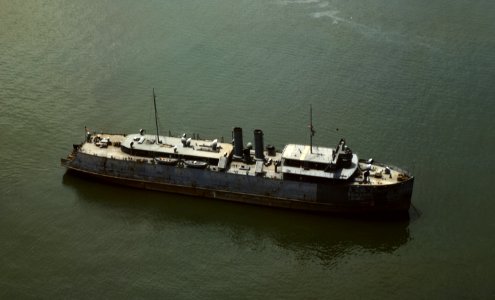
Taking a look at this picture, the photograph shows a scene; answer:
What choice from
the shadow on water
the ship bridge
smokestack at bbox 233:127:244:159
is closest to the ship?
the ship bridge

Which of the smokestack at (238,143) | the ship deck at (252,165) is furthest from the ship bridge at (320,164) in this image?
the smokestack at (238,143)

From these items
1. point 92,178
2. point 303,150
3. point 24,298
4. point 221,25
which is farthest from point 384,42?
point 24,298

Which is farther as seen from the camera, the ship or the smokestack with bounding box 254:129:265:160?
the smokestack with bounding box 254:129:265:160

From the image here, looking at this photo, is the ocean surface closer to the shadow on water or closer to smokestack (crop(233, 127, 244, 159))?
the shadow on water

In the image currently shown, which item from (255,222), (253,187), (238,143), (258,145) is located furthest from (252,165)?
(255,222)

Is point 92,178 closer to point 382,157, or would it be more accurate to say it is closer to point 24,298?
point 24,298

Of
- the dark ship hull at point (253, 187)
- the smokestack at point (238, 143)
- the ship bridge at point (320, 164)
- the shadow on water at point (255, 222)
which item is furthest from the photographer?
the smokestack at point (238, 143)

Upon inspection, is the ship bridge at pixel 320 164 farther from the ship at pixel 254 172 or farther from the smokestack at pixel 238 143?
the smokestack at pixel 238 143
